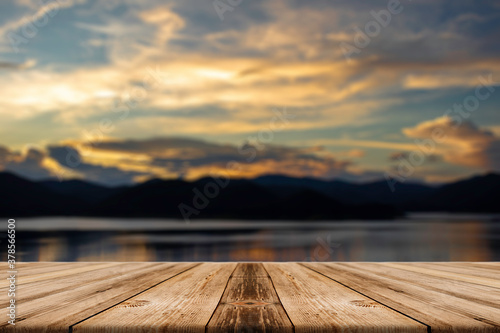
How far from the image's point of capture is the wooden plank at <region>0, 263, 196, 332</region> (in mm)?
1357

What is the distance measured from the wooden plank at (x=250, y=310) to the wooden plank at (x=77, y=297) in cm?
46

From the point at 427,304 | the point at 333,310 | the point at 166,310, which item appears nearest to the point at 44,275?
the point at 166,310

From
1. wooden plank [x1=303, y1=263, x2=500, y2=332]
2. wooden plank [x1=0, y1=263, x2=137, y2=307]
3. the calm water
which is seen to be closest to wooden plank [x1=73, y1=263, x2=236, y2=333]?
wooden plank [x1=0, y1=263, x2=137, y2=307]

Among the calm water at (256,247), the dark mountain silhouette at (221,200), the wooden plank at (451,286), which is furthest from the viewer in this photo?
the dark mountain silhouette at (221,200)

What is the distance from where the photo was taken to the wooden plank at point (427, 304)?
134 centimetres

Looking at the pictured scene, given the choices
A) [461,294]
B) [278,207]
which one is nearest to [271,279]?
[461,294]

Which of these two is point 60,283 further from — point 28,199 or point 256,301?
point 28,199

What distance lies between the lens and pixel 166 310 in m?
1.55

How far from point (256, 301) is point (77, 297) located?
0.83 m

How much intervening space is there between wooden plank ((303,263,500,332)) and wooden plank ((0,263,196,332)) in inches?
45.1

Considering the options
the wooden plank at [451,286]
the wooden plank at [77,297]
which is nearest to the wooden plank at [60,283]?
the wooden plank at [77,297]

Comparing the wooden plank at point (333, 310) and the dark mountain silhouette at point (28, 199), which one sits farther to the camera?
the dark mountain silhouette at point (28, 199)

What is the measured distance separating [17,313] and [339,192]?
130 meters

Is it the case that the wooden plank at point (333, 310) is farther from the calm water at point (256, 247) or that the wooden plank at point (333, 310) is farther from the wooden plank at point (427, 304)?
the calm water at point (256, 247)
